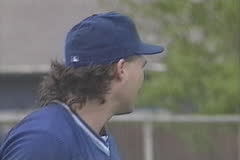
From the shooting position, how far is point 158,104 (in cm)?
1118

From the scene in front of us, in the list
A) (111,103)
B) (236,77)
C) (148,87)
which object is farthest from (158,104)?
(111,103)

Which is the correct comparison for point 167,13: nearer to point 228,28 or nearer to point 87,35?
point 228,28

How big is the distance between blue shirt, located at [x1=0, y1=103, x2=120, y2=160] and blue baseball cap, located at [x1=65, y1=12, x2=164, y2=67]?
214 millimetres

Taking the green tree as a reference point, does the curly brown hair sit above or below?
above

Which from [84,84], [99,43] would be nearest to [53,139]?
[84,84]

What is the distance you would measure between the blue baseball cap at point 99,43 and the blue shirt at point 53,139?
0.21 meters

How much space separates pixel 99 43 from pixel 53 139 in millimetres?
455

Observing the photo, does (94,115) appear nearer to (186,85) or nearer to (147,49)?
(147,49)

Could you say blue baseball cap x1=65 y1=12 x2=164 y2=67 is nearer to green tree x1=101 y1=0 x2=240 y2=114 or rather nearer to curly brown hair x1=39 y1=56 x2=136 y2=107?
curly brown hair x1=39 y1=56 x2=136 y2=107

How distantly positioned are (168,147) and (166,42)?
135cm

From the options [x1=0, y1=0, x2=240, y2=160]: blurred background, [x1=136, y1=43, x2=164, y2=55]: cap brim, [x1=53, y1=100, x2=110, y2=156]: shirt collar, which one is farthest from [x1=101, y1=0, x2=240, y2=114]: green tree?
[x1=53, y1=100, x2=110, y2=156]: shirt collar

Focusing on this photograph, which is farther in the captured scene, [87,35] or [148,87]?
[148,87]

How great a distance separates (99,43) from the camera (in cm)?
342

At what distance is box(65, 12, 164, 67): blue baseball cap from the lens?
3426 mm
